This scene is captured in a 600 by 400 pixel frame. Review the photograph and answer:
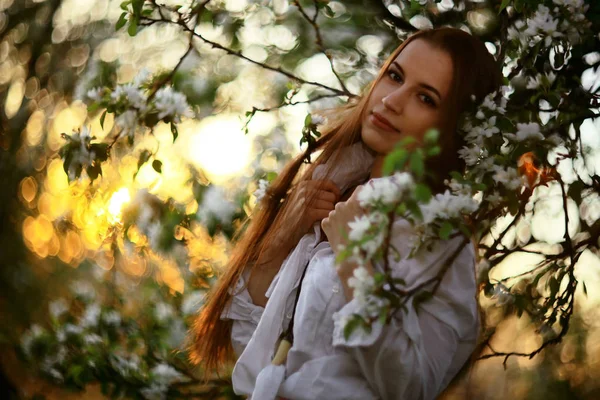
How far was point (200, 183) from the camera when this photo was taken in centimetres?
237

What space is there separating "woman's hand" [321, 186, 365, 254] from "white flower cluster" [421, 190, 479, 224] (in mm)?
184

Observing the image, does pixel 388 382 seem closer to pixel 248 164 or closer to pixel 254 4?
pixel 248 164

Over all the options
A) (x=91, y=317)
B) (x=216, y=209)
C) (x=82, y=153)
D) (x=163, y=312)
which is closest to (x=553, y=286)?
(x=82, y=153)

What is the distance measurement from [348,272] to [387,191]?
0.80ft

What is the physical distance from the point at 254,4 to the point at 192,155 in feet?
1.67

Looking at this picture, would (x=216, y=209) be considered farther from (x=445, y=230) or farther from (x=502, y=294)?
(x=445, y=230)

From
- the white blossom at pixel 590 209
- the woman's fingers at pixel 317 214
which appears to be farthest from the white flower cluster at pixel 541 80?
the woman's fingers at pixel 317 214

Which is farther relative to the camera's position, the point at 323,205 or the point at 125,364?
the point at 125,364

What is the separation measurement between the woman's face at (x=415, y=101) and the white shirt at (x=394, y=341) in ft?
0.52

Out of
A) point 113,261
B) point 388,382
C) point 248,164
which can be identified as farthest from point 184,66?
point 388,382

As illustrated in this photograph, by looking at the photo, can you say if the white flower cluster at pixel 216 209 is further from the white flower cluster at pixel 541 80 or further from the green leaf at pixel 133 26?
the white flower cluster at pixel 541 80

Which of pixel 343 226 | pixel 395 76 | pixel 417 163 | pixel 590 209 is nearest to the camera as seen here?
pixel 417 163

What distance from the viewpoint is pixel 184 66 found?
267cm

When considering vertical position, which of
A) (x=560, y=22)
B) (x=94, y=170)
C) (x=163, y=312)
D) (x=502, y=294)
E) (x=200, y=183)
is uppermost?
(x=560, y=22)
